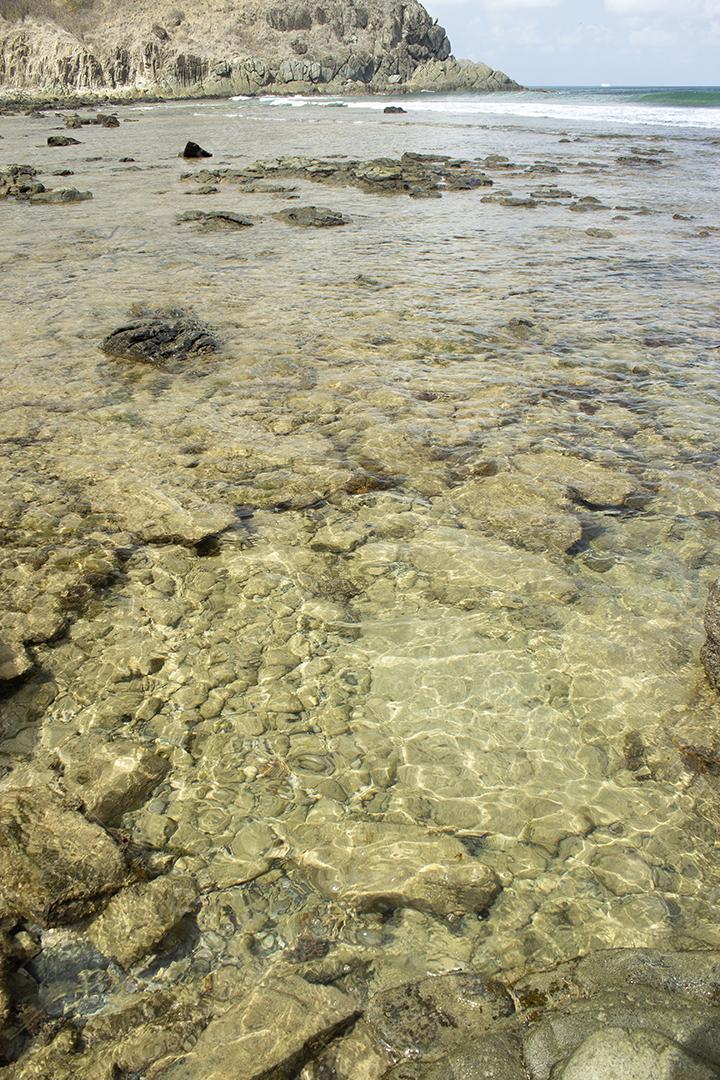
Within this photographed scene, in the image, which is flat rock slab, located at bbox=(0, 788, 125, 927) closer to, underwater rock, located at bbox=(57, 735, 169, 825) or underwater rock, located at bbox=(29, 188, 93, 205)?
underwater rock, located at bbox=(57, 735, 169, 825)

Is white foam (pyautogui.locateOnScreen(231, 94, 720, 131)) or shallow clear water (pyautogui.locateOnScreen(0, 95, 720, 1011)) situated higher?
white foam (pyautogui.locateOnScreen(231, 94, 720, 131))

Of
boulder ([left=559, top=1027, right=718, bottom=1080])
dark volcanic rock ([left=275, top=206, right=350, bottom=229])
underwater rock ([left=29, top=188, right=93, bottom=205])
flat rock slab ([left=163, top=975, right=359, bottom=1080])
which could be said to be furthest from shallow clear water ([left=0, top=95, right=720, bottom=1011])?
underwater rock ([left=29, top=188, right=93, bottom=205])

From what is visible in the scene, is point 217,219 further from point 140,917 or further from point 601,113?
point 601,113

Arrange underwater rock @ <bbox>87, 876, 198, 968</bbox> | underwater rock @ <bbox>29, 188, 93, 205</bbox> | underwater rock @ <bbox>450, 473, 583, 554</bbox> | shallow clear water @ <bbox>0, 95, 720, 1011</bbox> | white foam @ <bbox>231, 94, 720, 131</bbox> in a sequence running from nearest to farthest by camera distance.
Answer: underwater rock @ <bbox>87, 876, 198, 968</bbox>
shallow clear water @ <bbox>0, 95, 720, 1011</bbox>
underwater rock @ <bbox>450, 473, 583, 554</bbox>
underwater rock @ <bbox>29, 188, 93, 205</bbox>
white foam @ <bbox>231, 94, 720, 131</bbox>

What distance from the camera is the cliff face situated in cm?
8812

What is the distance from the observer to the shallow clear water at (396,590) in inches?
112

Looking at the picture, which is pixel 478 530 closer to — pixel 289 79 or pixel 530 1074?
pixel 530 1074

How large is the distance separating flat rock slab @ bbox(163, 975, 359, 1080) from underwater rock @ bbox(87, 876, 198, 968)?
0.39m

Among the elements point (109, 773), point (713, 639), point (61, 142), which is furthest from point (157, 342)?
point (61, 142)

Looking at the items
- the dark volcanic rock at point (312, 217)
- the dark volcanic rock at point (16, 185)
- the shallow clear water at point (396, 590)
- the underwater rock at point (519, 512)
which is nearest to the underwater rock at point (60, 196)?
the dark volcanic rock at point (16, 185)

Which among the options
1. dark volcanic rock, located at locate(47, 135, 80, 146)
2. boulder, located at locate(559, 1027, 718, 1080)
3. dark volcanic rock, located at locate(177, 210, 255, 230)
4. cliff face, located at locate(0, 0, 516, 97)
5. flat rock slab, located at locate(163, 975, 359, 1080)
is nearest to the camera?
boulder, located at locate(559, 1027, 718, 1080)

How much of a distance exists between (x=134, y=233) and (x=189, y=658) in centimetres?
1197

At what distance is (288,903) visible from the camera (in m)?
2.69

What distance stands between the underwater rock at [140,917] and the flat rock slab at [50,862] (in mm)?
72
